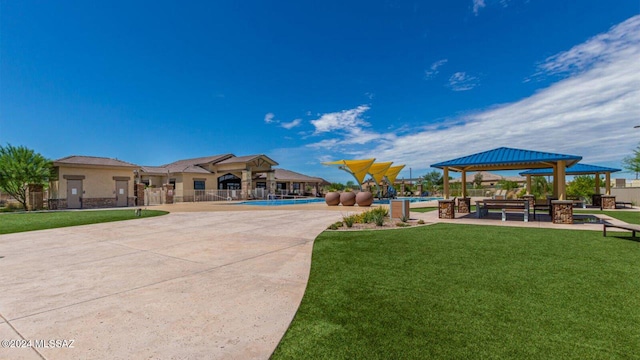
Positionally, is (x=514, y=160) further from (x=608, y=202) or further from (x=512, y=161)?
(x=608, y=202)

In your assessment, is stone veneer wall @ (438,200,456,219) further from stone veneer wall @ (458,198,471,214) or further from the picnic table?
stone veneer wall @ (458,198,471,214)

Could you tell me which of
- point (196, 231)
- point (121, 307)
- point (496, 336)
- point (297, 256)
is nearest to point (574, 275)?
point (496, 336)

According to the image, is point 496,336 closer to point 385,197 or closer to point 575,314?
point 575,314

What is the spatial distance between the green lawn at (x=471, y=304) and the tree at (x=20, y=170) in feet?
83.3

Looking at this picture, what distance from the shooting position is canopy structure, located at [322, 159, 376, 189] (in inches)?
1086

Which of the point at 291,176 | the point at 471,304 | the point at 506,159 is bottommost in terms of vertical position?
the point at 471,304

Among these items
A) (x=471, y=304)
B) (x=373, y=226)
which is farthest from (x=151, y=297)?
(x=373, y=226)

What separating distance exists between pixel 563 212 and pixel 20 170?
106ft

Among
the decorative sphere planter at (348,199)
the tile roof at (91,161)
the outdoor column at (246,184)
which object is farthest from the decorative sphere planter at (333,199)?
the tile roof at (91,161)

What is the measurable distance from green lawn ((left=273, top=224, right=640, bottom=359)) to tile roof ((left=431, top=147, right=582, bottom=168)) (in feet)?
19.3

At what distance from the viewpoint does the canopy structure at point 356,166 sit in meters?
27.6

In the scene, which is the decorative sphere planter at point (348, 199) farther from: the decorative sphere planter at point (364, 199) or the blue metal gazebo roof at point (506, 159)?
the blue metal gazebo roof at point (506, 159)

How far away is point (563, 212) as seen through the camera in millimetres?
10922

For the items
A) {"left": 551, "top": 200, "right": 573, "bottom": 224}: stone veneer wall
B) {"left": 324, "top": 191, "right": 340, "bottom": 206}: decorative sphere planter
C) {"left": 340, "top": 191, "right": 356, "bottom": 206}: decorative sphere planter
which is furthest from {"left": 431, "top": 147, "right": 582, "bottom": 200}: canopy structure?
{"left": 324, "top": 191, "right": 340, "bottom": 206}: decorative sphere planter
